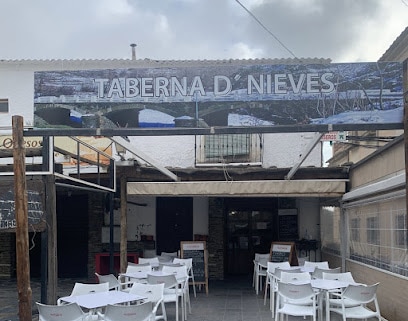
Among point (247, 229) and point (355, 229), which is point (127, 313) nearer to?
point (355, 229)

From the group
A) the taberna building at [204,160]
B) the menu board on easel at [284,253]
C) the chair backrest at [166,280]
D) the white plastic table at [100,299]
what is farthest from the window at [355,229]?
the white plastic table at [100,299]

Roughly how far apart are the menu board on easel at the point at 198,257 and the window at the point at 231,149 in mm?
3583

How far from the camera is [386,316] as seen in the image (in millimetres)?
8383

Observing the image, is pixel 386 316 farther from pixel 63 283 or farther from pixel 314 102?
pixel 63 283

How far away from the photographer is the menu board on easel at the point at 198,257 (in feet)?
39.8

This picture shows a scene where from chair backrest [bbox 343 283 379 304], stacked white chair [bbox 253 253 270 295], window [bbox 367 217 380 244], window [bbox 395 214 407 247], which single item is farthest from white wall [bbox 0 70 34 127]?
chair backrest [bbox 343 283 379 304]

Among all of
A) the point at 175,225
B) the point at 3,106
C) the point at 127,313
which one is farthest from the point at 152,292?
the point at 3,106

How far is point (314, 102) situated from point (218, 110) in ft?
4.12

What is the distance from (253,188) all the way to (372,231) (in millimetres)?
2850

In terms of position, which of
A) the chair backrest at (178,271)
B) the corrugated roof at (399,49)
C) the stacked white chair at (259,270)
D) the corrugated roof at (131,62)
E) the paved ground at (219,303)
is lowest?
the paved ground at (219,303)

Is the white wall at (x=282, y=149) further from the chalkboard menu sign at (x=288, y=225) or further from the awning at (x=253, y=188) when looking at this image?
the awning at (x=253, y=188)

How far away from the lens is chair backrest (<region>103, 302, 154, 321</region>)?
598cm

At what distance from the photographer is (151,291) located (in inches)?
298

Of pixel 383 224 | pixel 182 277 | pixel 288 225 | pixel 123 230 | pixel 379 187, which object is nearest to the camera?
pixel 379 187
